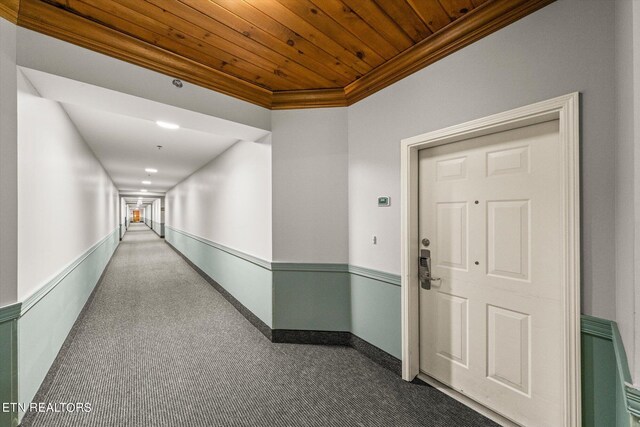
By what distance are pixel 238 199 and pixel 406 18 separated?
300 cm

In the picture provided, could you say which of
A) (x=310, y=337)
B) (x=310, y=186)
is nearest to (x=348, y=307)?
(x=310, y=337)

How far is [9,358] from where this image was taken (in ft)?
4.90

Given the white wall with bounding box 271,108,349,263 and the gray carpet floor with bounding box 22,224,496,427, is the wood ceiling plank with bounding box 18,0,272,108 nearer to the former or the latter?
the white wall with bounding box 271,108,349,263

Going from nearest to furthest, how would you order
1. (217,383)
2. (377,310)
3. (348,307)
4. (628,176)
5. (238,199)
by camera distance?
(628,176), (217,383), (377,310), (348,307), (238,199)

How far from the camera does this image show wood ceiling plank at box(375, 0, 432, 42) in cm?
156

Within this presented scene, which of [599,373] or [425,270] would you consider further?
[425,270]

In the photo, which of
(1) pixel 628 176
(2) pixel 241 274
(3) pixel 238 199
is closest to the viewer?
(1) pixel 628 176

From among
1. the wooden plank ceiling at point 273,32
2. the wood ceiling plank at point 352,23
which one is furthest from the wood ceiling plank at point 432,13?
the wood ceiling plank at point 352,23

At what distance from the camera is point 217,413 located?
1.77 metres

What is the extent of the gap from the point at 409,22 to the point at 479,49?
0.50 m

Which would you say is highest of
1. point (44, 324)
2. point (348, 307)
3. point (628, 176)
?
point (628, 176)

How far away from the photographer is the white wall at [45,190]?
1720 millimetres

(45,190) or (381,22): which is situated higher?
(381,22)

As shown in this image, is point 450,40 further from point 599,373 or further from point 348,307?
point 348,307
